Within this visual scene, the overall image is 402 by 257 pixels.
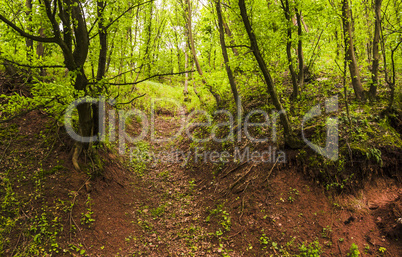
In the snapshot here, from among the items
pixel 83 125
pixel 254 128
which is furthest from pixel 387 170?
pixel 83 125

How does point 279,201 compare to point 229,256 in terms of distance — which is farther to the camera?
point 279,201

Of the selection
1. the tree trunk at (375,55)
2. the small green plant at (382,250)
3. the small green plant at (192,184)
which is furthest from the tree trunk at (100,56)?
the tree trunk at (375,55)

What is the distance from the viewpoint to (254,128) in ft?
24.4

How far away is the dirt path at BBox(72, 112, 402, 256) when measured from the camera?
476 centimetres

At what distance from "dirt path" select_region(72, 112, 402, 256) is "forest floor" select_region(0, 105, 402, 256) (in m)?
0.02

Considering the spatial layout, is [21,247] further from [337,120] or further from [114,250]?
[337,120]

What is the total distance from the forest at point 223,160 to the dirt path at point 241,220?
27 mm

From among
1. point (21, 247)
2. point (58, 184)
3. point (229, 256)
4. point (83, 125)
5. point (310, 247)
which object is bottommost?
point (229, 256)

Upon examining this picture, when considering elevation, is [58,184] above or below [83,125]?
below

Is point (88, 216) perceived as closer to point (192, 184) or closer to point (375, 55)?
point (192, 184)

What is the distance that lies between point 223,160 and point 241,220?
2.37 meters

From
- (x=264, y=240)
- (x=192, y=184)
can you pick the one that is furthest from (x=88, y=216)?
(x=264, y=240)

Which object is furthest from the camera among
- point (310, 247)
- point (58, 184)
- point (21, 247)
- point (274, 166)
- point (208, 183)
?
point (208, 183)

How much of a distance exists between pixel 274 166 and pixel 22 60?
6363 millimetres
